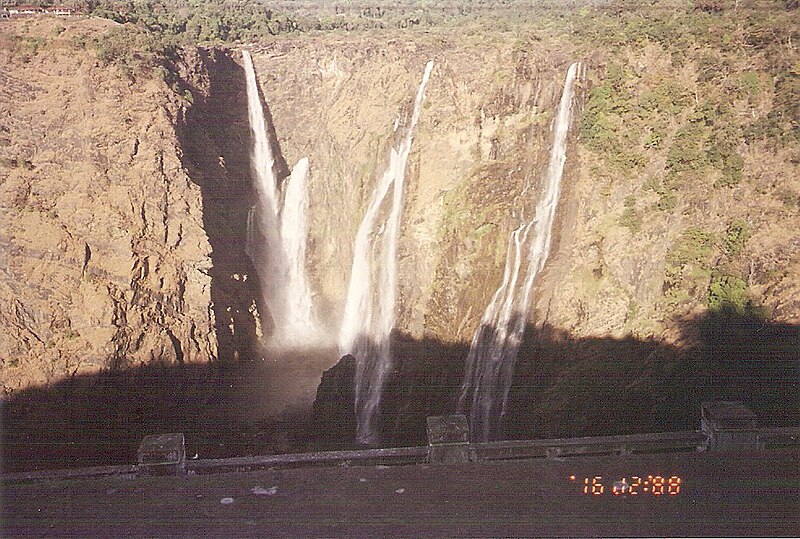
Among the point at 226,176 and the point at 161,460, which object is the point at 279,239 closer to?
the point at 226,176

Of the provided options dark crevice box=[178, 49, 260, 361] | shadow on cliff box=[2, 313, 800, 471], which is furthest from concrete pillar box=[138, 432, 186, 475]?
dark crevice box=[178, 49, 260, 361]

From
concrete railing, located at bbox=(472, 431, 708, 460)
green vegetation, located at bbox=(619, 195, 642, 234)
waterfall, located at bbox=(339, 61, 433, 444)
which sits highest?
green vegetation, located at bbox=(619, 195, 642, 234)

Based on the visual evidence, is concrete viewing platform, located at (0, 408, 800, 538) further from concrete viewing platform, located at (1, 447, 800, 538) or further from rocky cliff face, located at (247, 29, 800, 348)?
rocky cliff face, located at (247, 29, 800, 348)

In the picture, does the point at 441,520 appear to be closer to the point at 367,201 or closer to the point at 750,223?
the point at 367,201

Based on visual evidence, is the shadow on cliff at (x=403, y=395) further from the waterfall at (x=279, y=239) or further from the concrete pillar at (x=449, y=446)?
the concrete pillar at (x=449, y=446)

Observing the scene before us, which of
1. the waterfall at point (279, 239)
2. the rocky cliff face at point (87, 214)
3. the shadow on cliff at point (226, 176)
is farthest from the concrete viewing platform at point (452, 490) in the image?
the waterfall at point (279, 239)

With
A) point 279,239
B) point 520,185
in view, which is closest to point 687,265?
point 520,185
